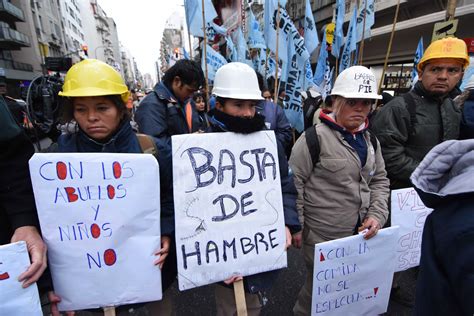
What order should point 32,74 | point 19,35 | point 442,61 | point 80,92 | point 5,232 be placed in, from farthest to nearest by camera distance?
point 32,74 < point 19,35 < point 442,61 < point 5,232 < point 80,92

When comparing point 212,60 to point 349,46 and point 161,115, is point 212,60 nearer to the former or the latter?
point 349,46

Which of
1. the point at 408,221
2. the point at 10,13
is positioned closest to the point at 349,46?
the point at 408,221

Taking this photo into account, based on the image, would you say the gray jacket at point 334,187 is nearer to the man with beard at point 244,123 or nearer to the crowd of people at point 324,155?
the crowd of people at point 324,155

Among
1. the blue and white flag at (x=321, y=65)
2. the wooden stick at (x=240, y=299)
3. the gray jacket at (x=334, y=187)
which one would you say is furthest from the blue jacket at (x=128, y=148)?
the blue and white flag at (x=321, y=65)

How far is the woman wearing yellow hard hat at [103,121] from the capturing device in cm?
128

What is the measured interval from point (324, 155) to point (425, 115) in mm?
1084

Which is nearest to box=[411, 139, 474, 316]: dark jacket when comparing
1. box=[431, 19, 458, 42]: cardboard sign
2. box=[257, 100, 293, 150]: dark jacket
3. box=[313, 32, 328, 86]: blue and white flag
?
box=[257, 100, 293, 150]: dark jacket

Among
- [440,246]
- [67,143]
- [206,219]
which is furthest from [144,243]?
[440,246]

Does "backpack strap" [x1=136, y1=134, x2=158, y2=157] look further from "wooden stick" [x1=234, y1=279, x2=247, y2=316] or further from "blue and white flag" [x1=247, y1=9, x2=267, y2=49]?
"blue and white flag" [x1=247, y1=9, x2=267, y2=49]

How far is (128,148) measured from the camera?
4.65 ft

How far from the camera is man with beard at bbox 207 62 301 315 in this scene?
1.50 metres

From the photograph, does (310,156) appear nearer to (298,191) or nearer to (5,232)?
(298,191)

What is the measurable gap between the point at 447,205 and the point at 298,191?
107cm

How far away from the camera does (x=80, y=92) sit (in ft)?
4.10
